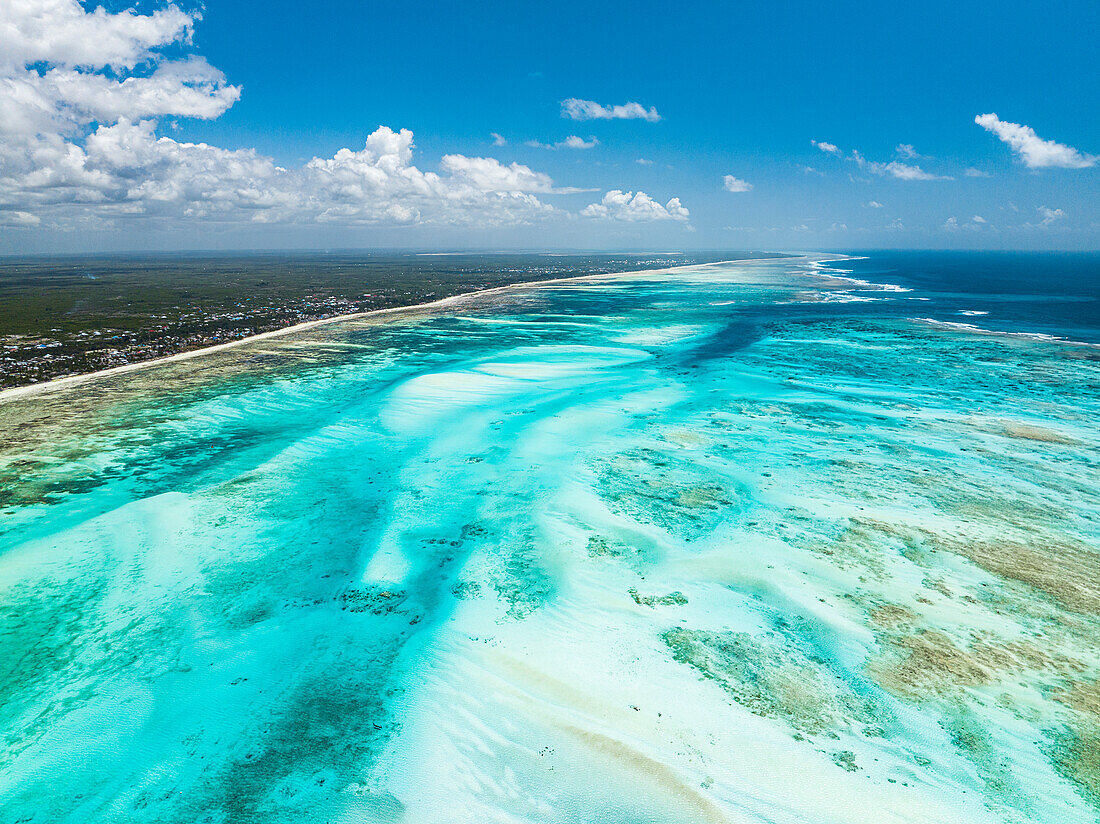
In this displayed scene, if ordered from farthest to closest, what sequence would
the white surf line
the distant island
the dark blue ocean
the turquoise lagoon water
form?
the dark blue ocean → the distant island → the white surf line → the turquoise lagoon water

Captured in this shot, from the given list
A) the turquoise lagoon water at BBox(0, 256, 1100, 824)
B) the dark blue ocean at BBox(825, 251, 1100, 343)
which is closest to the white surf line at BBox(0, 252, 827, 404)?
the turquoise lagoon water at BBox(0, 256, 1100, 824)

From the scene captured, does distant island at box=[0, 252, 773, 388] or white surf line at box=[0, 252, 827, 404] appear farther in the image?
distant island at box=[0, 252, 773, 388]

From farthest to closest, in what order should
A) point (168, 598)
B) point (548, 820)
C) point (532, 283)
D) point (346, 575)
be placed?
point (532, 283)
point (346, 575)
point (168, 598)
point (548, 820)

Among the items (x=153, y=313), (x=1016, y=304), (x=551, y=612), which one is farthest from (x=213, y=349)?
(x=1016, y=304)

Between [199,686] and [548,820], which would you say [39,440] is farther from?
[548,820]

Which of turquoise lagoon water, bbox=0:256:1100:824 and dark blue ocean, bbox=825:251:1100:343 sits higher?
dark blue ocean, bbox=825:251:1100:343

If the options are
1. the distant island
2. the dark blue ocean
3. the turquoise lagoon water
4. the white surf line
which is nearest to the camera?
the turquoise lagoon water

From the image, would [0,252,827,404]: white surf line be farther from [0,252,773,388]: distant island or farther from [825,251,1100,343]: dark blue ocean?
[825,251,1100,343]: dark blue ocean

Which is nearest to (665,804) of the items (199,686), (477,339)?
(199,686)

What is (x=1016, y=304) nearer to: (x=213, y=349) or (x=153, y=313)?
(x=213, y=349)
